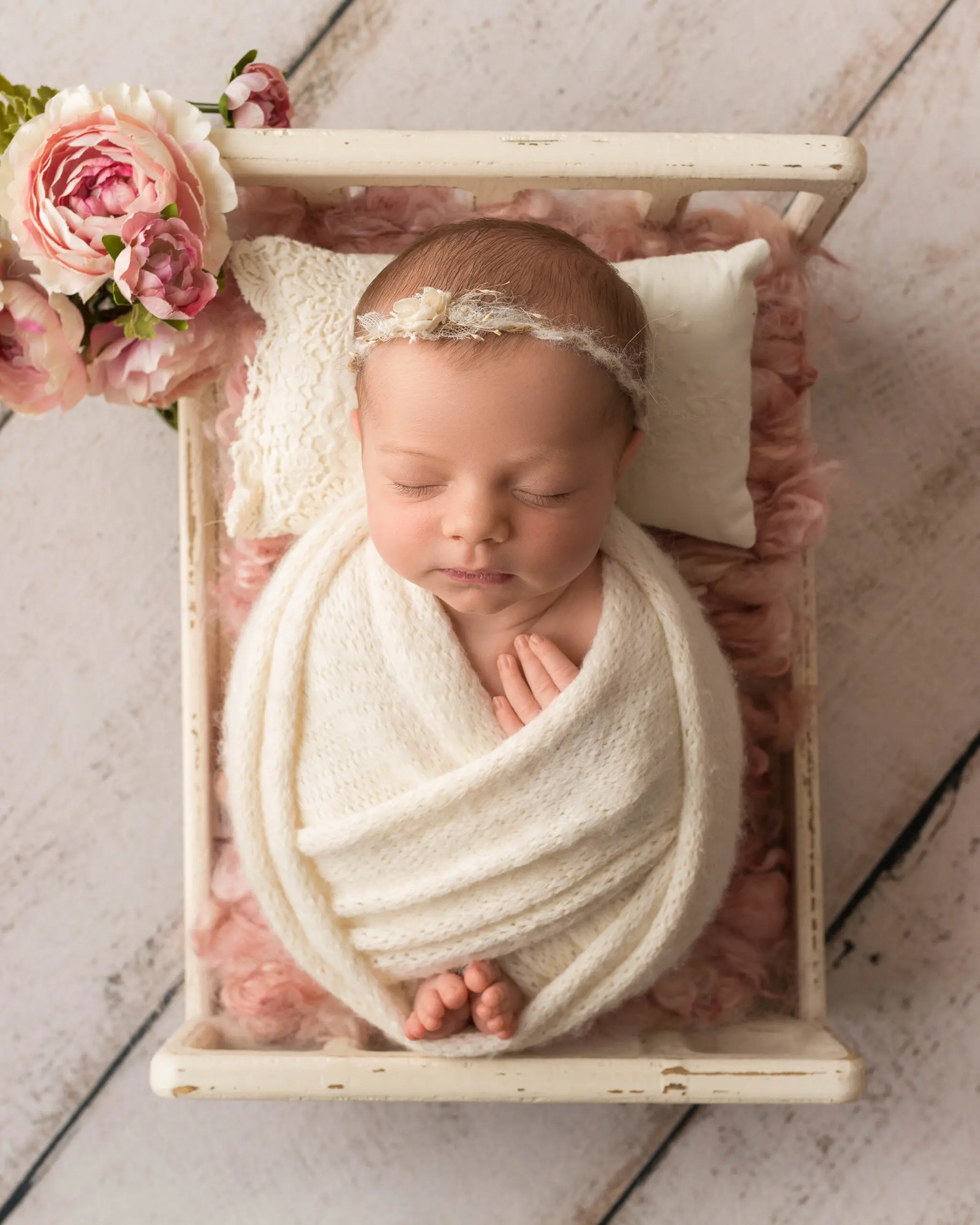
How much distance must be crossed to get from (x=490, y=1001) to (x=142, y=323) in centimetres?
72

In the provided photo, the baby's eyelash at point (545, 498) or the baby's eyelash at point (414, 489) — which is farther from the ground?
the baby's eyelash at point (545, 498)

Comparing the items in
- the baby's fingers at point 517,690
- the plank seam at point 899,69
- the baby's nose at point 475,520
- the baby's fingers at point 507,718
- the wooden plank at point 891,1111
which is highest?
the plank seam at point 899,69

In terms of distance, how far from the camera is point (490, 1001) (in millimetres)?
971

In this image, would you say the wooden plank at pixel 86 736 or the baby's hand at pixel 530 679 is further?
the wooden plank at pixel 86 736

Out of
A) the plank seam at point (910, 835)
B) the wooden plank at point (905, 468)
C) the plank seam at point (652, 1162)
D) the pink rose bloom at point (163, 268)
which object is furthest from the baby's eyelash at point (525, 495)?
the plank seam at point (652, 1162)

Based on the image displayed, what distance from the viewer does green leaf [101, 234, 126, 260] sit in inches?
36.9

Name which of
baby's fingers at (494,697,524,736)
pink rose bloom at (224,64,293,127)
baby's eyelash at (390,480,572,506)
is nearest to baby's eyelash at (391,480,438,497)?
baby's eyelash at (390,480,572,506)

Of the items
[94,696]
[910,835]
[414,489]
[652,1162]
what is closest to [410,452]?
[414,489]

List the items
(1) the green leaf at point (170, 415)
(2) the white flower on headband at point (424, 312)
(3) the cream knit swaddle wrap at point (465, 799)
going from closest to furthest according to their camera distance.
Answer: (2) the white flower on headband at point (424, 312) < (3) the cream knit swaddle wrap at point (465, 799) < (1) the green leaf at point (170, 415)

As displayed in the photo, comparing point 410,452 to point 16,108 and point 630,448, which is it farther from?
point 16,108

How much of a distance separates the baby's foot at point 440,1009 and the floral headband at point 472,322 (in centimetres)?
59

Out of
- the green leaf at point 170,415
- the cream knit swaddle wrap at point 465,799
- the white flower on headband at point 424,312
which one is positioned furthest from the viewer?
the green leaf at point 170,415

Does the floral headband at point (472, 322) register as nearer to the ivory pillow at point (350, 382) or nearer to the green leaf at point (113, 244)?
the ivory pillow at point (350, 382)

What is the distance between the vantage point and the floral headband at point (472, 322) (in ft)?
2.84
